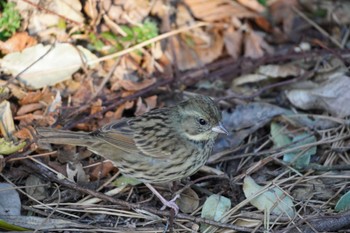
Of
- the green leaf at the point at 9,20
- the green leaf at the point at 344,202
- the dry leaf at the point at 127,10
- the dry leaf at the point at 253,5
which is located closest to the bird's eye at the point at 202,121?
the green leaf at the point at 344,202

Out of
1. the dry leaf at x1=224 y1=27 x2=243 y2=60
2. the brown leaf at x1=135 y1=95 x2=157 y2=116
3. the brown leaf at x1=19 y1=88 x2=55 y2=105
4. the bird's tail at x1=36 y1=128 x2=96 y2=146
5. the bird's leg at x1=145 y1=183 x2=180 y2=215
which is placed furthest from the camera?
the dry leaf at x1=224 y1=27 x2=243 y2=60

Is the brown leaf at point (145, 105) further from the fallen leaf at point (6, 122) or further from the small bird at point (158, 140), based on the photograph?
the fallen leaf at point (6, 122)

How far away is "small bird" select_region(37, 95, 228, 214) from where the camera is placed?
4.91 metres

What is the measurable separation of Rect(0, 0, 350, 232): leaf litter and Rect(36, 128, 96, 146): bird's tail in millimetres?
164

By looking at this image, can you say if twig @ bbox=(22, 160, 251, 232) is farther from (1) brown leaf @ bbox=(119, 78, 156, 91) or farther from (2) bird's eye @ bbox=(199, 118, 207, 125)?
(1) brown leaf @ bbox=(119, 78, 156, 91)

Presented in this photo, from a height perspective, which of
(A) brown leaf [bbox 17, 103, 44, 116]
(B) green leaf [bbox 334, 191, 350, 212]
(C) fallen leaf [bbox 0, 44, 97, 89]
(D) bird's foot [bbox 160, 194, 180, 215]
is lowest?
(B) green leaf [bbox 334, 191, 350, 212]

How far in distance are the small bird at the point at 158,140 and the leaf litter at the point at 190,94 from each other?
0.22 metres

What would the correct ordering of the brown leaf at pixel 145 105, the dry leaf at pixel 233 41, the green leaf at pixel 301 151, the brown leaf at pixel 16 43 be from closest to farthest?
1. the green leaf at pixel 301 151
2. the brown leaf at pixel 16 43
3. the brown leaf at pixel 145 105
4. the dry leaf at pixel 233 41

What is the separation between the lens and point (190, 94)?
616cm

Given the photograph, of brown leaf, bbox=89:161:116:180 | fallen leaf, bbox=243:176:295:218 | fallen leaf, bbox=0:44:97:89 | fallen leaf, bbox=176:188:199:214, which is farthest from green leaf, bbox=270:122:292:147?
fallen leaf, bbox=0:44:97:89

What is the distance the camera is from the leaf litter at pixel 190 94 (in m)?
A: 4.73

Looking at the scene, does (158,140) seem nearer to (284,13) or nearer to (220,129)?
(220,129)

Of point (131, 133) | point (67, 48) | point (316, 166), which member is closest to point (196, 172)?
point (131, 133)

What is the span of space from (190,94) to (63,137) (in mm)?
1696
